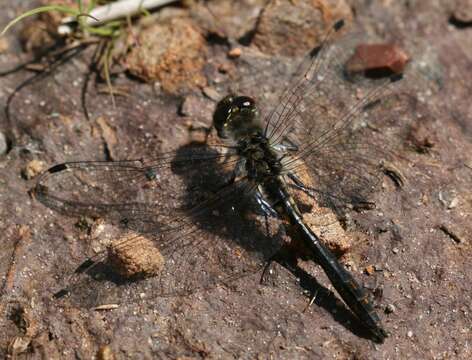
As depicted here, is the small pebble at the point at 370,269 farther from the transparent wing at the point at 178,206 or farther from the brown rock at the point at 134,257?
the brown rock at the point at 134,257

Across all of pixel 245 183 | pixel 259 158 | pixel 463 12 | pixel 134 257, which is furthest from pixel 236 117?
pixel 463 12

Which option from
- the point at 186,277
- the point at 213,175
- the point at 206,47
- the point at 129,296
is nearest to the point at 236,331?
the point at 186,277

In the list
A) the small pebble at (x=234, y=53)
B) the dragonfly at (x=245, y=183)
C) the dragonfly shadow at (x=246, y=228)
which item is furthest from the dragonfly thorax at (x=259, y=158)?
the small pebble at (x=234, y=53)

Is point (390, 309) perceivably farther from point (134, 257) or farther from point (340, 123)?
point (134, 257)

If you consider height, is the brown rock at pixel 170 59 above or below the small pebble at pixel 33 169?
above

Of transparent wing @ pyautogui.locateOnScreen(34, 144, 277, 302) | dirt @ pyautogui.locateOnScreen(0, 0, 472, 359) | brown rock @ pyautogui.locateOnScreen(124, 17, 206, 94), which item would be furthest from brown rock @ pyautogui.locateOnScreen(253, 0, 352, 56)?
transparent wing @ pyautogui.locateOnScreen(34, 144, 277, 302)

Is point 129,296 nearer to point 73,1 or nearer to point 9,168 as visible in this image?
point 9,168

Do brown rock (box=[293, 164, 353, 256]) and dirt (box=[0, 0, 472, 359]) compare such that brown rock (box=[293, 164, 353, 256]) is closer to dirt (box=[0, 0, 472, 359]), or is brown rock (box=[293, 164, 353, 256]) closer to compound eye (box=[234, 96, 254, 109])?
dirt (box=[0, 0, 472, 359])
